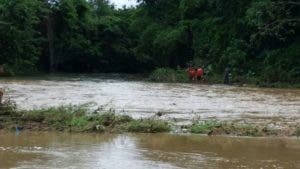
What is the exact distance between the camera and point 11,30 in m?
30.0

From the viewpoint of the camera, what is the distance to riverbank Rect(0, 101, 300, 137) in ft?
44.7

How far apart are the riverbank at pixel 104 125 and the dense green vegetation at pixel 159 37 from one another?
43.5 feet

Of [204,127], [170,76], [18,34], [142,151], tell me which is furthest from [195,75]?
[142,151]

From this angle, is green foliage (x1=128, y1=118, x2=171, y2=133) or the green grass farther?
green foliage (x1=128, y1=118, x2=171, y2=133)

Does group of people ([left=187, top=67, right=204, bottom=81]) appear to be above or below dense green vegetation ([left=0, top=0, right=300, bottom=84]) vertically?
below

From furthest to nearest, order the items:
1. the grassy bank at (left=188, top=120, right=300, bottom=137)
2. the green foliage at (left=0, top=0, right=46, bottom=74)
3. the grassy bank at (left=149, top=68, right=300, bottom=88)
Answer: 1. the grassy bank at (left=149, top=68, right=300, bottom=88)
2. the green foliage at (left=0, top=0, right=46, bottom=74)
3. the grassy bank at (left=188, top=120, right=300, bottom=137)

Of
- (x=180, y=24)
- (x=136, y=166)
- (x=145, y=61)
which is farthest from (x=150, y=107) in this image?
(x=145, y=61)

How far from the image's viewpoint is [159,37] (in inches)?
2119

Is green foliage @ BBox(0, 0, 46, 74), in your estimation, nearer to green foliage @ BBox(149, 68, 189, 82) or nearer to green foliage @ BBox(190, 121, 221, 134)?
green foliage @ BBox(149, 68, 189, 82)

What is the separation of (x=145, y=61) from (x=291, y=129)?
5692 cm

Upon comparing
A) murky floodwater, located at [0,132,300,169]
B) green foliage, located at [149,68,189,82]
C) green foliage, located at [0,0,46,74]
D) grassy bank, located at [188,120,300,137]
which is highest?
green foliage, located at [0,0,46,74]

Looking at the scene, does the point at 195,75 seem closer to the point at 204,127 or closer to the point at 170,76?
the point at 170,76

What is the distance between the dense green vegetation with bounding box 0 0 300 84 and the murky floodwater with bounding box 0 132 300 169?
15718 mm

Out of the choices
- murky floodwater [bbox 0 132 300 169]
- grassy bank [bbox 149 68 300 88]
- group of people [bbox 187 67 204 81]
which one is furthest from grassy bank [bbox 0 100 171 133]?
group of people [bbox 187 67 204 81]
